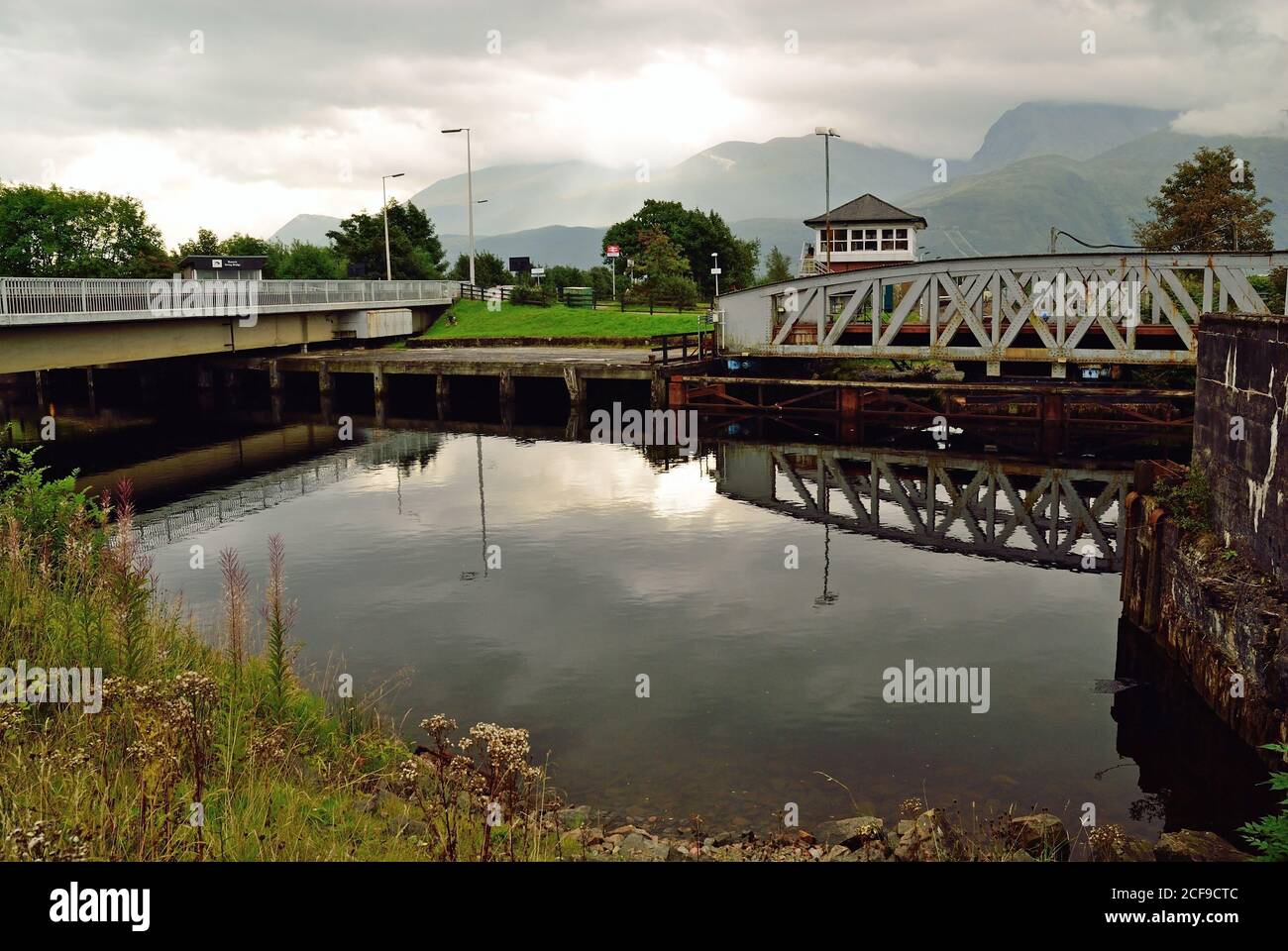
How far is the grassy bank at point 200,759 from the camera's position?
6.84 meters

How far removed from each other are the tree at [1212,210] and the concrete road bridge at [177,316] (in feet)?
151

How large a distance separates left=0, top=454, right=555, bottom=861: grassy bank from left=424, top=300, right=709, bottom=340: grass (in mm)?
47294

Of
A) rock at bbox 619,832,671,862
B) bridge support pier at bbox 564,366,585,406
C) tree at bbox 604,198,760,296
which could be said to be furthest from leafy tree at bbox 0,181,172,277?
rock at bbox 619,832,671,862

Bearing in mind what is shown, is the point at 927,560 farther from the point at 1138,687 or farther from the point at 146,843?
the point at 146,843

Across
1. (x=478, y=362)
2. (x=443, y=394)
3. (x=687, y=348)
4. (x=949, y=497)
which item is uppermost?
(x=687, y=348)

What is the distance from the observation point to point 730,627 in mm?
18656

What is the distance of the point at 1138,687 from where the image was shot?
1566 cm

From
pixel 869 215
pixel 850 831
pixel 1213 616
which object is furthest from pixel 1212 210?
pixel 850 831

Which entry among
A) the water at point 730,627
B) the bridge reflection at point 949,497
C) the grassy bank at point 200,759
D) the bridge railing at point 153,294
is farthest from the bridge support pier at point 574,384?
the grassy bank at point 200,759

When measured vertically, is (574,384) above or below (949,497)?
above

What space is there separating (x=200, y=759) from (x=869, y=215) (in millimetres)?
55054

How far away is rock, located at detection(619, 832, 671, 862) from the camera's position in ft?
31.9

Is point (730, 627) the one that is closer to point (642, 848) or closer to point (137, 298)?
point (642, 848)

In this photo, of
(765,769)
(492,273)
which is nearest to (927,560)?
(765,769)
